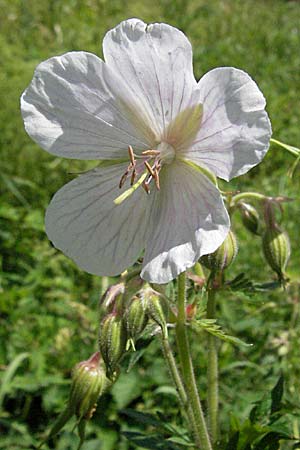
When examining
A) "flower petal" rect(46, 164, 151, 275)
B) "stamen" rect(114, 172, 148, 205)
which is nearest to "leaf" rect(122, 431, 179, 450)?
"flower petal" rect(46, 164, 151, 275)

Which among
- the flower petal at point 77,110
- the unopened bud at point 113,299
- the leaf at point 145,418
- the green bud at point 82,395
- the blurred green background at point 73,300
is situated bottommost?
the blurred green background at point 73,300

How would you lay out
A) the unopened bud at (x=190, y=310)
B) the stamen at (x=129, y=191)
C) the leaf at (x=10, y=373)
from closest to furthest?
the stamen at (x=129, y=191) → the unopened bud at (x=190, y=310) → the leaf at (x=10, y=373)

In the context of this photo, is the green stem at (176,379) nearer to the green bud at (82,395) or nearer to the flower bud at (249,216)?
the green bud at (82,395)

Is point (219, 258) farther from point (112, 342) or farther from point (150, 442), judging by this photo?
point (150, 442)

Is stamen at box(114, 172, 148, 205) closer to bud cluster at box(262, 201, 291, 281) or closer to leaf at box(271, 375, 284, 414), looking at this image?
bud cluster at box(262, 201, 291, 281)

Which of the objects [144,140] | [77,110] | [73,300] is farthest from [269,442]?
[73,300]

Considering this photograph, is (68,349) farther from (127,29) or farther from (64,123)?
(127,29)

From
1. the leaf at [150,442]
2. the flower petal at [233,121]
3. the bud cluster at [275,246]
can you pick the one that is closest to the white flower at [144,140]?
the flower petal at [233,121]
